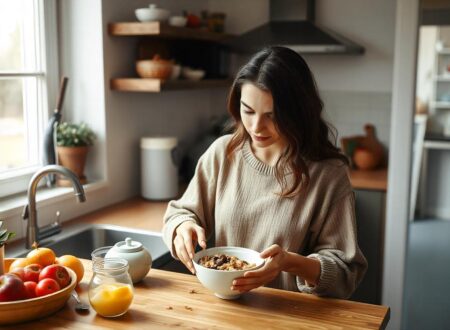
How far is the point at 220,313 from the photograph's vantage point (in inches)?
55.6

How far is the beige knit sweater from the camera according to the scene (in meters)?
1.59

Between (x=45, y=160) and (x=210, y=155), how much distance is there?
0.91 metres

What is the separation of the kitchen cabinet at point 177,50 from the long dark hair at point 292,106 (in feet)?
3.24

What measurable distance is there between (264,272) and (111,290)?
1.19 feet

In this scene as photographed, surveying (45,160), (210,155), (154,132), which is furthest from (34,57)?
(210,155)

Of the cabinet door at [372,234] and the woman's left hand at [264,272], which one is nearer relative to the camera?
the woman's left hand at [264,272]

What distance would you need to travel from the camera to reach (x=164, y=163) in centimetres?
283

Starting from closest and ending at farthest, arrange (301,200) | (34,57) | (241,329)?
(241,329) → (301,200) → (34,57)

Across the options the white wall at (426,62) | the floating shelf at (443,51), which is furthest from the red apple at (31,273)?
the floating shelf at (443,51)

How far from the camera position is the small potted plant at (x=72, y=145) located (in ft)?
8.24

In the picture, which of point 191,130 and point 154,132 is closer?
point 154,132

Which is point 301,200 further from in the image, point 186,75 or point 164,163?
point 186,75

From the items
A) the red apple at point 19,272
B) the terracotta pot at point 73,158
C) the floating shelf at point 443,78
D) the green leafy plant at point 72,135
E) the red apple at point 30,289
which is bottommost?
the red apple at point 30,289

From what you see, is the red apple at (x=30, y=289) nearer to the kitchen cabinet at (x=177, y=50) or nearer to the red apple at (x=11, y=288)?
the red apple at (x=11, y=288)
